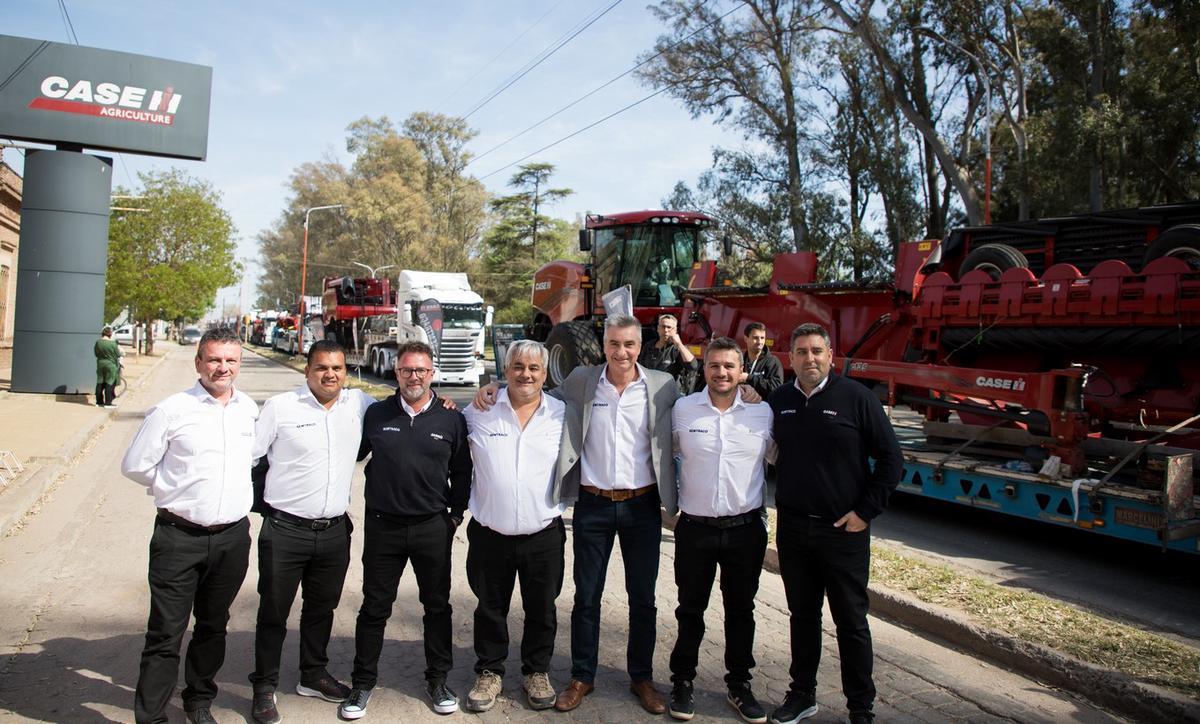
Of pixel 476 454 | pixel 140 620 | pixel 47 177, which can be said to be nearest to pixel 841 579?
pixel 476 454

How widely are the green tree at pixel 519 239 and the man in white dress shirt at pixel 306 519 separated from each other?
5667 cm

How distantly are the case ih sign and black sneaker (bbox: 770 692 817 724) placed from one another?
18.8 meters

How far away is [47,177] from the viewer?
17.4 m

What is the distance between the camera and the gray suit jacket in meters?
4.12

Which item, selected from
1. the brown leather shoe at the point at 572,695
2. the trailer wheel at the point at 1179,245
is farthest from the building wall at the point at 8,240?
the trailer wheel at the point at 1179,245

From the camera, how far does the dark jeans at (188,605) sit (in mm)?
3674

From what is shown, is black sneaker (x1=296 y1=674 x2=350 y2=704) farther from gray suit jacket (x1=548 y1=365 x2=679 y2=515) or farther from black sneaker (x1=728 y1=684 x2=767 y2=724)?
black sneaker (x1=728 y1=684 x2=767 y2=724)

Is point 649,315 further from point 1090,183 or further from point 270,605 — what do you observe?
point 1090,183

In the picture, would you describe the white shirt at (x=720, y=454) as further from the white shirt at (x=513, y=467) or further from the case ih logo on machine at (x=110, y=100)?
the case ih logo on machine at (x=110, y=100)

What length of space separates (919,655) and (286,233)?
Answer: 269ft

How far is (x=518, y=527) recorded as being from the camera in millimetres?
4031

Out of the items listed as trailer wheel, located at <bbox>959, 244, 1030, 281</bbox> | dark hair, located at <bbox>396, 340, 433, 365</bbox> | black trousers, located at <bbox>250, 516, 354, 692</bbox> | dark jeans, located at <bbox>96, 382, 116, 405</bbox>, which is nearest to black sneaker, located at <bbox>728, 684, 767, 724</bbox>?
black trousers, located at <bbox>250, 516, 354, 692</bbox>

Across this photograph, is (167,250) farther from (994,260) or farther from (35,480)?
(994,260)

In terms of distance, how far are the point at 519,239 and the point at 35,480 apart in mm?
53473
